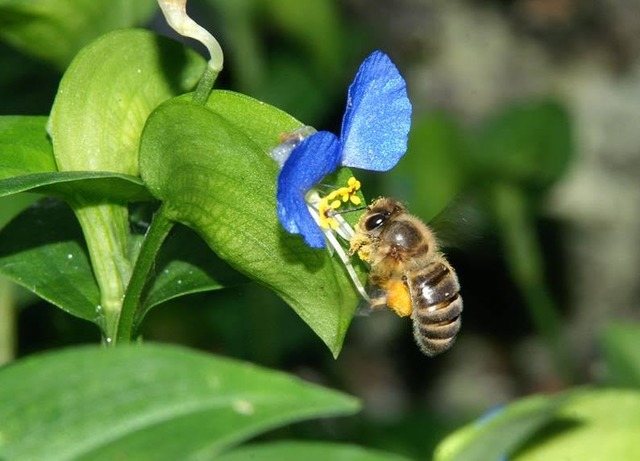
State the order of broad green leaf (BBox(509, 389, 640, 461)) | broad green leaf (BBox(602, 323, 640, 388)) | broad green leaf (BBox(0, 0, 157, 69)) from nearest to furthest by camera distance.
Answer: broad green leaf (BBox(509, 389, 640, 461))
broad green leaf (BBox(0, 0, 157, 69))
broad green leaf (BBox(602, 323, 640, 388))

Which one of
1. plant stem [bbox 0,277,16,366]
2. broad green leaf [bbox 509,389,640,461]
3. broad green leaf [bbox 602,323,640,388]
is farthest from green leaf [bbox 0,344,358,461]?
broad green leaf [bbox 602,323,640,388]

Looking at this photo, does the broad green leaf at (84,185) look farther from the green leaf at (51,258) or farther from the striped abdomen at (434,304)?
the striped abdomen at (434,304)

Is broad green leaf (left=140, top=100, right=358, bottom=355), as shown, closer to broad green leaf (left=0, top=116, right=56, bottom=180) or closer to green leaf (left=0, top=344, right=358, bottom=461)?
broad green leaf (left=0, top=116, right=56, bottom=180)

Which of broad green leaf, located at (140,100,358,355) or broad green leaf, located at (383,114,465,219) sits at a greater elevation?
broad green leaf, located at (140,100,358,355)

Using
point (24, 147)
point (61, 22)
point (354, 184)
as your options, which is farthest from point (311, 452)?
point (61, 22)

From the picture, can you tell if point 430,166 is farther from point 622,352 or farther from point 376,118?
point 376,118

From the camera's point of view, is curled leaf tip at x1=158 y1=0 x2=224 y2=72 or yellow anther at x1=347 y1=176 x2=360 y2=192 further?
yellow anther at x1=347 y1=176 x2=360 y2=192

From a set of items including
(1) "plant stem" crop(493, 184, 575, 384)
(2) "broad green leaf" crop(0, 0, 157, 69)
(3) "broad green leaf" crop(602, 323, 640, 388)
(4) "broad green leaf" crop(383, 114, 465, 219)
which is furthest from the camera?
(1) "plant stem" crop(493, 184, 575, 384)

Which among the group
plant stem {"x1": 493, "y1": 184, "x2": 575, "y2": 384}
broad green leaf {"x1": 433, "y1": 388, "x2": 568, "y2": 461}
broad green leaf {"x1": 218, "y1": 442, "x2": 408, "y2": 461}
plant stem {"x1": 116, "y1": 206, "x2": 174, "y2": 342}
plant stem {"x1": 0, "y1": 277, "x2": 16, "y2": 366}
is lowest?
plant stem {"x1": 493, "y1": 184, "x2": 575, "y2": 384}
